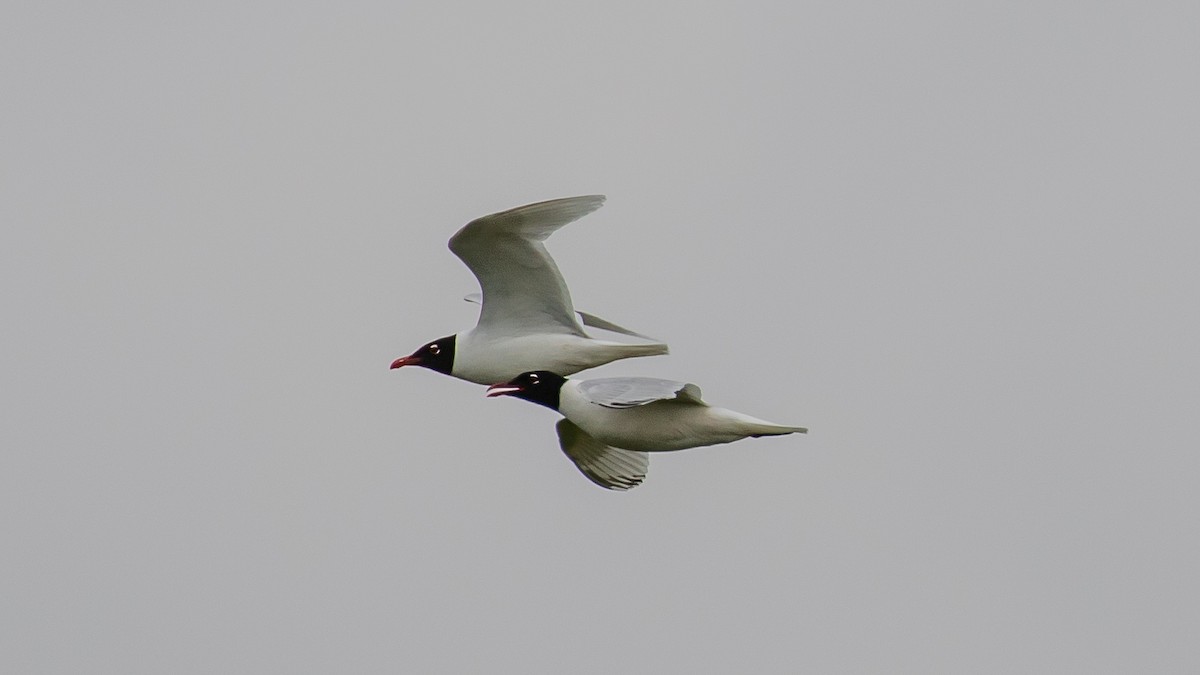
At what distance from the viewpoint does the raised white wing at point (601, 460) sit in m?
17.9

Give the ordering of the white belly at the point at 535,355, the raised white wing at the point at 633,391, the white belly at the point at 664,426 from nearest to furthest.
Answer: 1. the raised white wing at the point at 633,391
2. the white belly at the point at 664,426
3. the white belly at the point at 535,355

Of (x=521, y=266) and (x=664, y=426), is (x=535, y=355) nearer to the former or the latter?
(x=521, y=266)

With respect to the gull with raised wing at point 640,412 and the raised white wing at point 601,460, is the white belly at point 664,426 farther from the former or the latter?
the raised white wing at point 601,460

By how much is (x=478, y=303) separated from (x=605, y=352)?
177cm

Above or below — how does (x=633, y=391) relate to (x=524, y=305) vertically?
below

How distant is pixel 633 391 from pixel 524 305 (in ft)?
10.6

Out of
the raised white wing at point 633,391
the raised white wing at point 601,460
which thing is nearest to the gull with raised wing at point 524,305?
the raised white wing at point 601,460

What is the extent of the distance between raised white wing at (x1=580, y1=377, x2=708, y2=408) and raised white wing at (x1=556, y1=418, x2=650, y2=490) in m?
2.40

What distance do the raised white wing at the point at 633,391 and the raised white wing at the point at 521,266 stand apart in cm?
201

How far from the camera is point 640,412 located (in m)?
15.7

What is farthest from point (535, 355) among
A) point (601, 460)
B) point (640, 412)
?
point (640, 412)

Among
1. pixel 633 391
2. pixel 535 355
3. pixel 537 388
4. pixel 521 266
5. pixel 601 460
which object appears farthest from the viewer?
pixel 601 460

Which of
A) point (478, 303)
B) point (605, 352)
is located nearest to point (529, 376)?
point (605, 352)

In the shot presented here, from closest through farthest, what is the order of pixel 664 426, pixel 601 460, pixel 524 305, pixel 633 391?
pixel 633 391, pixel 664 426, pixel 524 305, pixel 601 460
